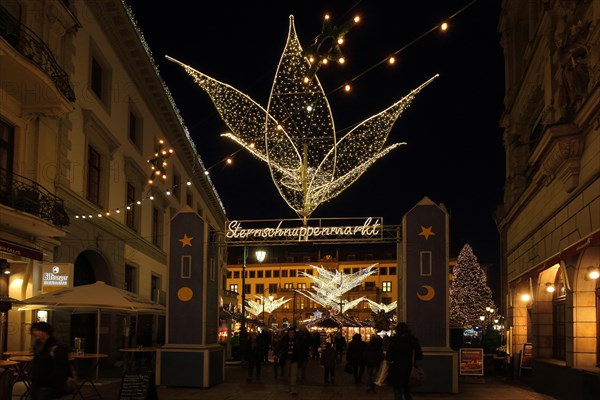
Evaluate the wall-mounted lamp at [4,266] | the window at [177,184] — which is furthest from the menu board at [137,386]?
the window at [177,184]

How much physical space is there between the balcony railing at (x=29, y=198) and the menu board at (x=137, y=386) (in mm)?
6751

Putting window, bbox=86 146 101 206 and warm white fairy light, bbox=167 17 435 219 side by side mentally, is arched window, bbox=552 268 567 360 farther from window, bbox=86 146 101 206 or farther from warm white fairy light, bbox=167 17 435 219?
window, bbox=86 146 101 206

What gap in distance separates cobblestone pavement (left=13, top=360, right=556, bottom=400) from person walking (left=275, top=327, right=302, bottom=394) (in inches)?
14.3

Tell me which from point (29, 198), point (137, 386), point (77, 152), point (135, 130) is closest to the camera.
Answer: point (137, 386)

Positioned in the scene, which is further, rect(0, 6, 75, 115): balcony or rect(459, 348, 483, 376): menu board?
rect(459, 348, 483, 376): menu board

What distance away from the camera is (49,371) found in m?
8.89

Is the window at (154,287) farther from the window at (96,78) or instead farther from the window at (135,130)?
the window at (96,78)

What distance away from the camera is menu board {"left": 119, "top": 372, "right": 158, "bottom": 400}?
39.3 feet

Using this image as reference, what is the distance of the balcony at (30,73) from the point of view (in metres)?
16.3

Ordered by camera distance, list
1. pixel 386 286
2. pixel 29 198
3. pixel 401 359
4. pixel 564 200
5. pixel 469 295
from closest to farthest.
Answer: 1. pixel 401 359
2. pixel 564 200
3. pixel 29 198
4. pixel 469 295
5. pixel 386 286

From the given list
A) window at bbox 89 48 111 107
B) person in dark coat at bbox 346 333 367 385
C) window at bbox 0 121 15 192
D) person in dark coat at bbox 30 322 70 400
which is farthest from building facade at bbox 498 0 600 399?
window at bbox 89 48 111 107

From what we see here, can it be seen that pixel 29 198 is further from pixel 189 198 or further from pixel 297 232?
pixel 189 198

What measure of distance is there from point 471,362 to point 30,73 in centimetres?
1426

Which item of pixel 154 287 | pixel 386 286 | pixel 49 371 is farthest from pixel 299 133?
pixel 386 286
